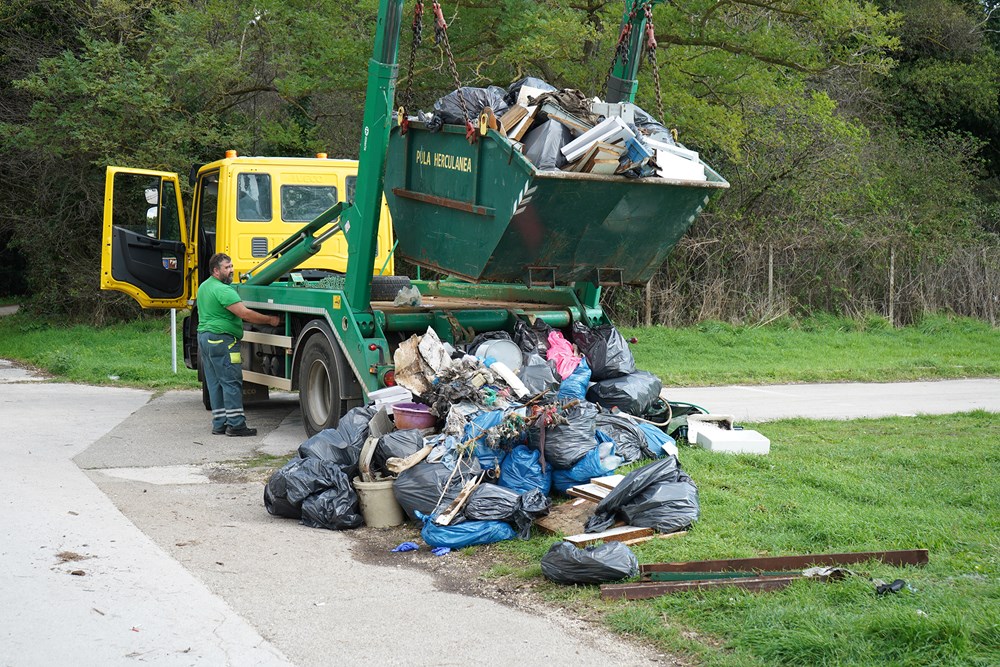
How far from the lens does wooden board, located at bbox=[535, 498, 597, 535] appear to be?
596cm

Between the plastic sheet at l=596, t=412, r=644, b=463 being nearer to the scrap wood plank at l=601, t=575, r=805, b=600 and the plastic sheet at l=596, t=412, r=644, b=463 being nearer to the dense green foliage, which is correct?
the scrap wood plank at l=601, t=575, r=805, b=600

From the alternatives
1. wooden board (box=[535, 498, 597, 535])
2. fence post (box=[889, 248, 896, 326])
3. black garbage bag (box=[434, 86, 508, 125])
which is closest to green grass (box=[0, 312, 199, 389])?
black garbage bag (box=[434, 86, 508, 125])

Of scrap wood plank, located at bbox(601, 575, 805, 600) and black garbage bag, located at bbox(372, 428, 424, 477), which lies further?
black garbage bag, located at bbox(372, 428, 424, 477)

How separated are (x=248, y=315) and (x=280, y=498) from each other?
3.29m

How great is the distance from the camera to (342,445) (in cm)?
691

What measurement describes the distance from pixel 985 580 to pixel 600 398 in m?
4.01

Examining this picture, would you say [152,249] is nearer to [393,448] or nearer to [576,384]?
[576,384]

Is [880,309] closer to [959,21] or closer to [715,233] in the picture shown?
[715,233]

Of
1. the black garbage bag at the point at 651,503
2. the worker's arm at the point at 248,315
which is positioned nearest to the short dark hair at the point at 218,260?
the worker's arm at the point at 248,315

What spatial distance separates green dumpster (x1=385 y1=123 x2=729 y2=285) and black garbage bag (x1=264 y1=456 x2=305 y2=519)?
7.26 feet

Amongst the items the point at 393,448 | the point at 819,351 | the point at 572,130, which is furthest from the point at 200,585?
the point at 819,351

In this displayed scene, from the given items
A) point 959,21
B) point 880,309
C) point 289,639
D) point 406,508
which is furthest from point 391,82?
point 959,21

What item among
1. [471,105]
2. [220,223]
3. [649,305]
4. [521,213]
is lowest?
[649,305]

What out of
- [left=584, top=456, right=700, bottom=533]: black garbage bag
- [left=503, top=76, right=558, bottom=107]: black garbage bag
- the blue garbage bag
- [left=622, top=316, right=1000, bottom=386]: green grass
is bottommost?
[left=622, top=316, right=1000, bottom=386]: green grass
